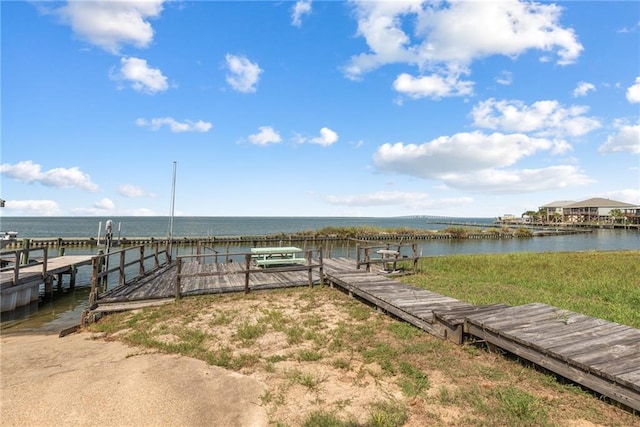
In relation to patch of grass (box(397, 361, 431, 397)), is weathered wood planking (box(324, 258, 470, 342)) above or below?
above

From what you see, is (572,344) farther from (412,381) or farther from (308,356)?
(308,356)

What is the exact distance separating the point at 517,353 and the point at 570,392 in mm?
964

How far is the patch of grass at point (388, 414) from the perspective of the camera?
4.29 m

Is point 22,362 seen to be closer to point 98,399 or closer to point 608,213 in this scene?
point 98,399

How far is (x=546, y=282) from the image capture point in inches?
555

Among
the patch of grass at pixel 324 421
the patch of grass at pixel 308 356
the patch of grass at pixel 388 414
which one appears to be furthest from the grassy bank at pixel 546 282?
the patch of grass at pixel 324 421

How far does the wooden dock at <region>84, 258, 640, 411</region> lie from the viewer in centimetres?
486

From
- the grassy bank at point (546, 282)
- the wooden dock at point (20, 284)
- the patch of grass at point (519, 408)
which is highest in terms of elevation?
the grassy bank at point (546, 282)

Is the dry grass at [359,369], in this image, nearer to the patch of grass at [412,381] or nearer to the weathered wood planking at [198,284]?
the patch of grass at [412,381]

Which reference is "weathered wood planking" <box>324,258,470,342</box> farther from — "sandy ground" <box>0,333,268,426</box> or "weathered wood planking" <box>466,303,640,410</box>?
"sandy ground" <box>0,333,268,426</box>

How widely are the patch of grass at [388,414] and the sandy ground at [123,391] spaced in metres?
1.51

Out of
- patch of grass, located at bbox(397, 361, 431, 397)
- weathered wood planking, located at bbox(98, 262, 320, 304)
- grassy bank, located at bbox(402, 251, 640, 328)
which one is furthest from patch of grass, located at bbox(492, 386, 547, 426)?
weathered wood planking, located at bbox(98, 262, 320, 304)

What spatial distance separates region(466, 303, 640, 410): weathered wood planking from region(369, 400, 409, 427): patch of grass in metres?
2.75

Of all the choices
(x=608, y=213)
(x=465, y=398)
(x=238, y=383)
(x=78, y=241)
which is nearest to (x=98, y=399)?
(x=238, y=383)
